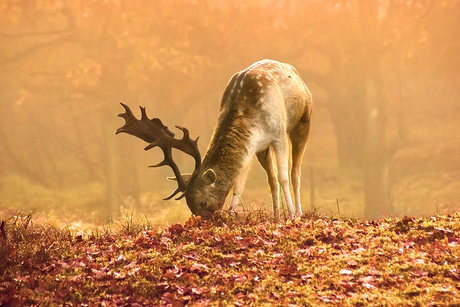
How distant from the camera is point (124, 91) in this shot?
20.6m

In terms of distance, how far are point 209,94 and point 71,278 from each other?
1748cm

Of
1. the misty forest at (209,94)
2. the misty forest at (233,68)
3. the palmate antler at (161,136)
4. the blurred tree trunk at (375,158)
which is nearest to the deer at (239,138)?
the palmate antler at (161,136)

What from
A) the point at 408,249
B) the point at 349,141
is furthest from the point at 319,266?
the point at 349,141

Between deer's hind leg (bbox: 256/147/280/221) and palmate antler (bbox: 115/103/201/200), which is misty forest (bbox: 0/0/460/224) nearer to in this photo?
deer's hind leg (bbox: 256/147/280/221)

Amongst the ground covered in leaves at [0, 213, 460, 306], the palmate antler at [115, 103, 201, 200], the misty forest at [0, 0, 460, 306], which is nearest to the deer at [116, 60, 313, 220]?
the palmate antler at [115, 103, 201, 200]

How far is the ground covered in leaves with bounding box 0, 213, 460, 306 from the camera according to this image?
468 cm

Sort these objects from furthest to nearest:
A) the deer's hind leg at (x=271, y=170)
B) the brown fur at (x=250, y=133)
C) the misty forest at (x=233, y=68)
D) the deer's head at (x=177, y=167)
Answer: the misty forest at (x=233, y=68), the deer's hind leg at (x=271, y=170), the brown fur at (x=250, y=133), the deer's head at (x=177, y=167)

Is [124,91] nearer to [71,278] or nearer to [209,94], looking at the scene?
[209,94]

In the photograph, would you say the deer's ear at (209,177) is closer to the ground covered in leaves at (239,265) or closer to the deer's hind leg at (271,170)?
the ground covered in leaves at (239,265)

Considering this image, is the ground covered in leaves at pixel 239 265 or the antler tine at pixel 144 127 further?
the antler tine at pixel 144 127

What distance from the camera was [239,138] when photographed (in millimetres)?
7910

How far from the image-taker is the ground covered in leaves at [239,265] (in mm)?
4684

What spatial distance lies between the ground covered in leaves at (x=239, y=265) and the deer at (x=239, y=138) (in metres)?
0.60

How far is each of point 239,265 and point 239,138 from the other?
271cm
